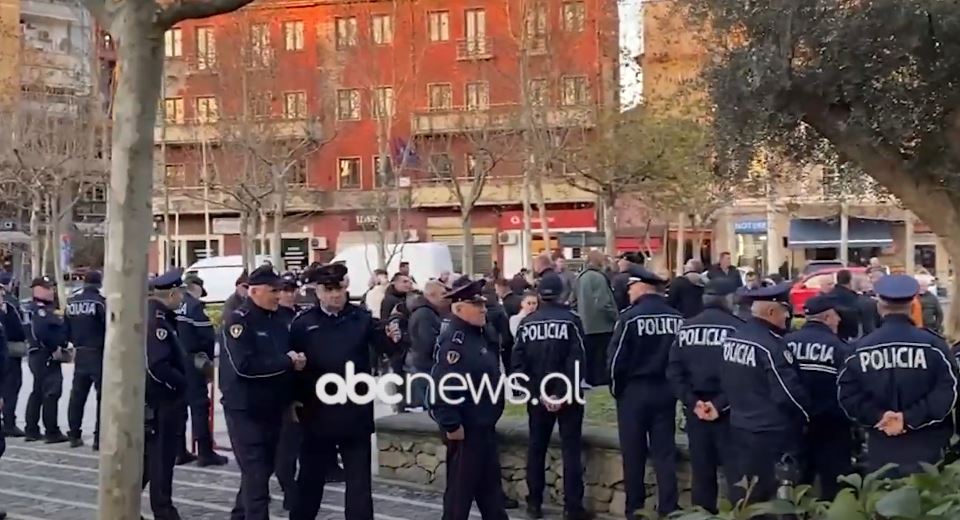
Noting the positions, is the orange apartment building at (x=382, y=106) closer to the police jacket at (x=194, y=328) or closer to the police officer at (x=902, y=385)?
the police jacket at (x=194, y=328)

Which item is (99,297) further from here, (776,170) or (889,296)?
(889,296)

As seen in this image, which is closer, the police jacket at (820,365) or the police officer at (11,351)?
the police jacket at (820,365)

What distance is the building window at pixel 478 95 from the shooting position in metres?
42.5

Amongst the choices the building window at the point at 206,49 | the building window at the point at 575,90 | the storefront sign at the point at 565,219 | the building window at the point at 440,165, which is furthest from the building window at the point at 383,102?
the storefront sign at the point at 565,219

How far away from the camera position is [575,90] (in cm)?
3559

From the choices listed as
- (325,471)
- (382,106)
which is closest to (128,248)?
(325,471)

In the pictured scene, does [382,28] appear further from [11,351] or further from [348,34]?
[11,351]

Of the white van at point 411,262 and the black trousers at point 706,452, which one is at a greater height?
the white van at point 411,262

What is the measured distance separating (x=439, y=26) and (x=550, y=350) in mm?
40438

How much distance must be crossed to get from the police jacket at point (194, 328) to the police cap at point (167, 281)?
1375mm

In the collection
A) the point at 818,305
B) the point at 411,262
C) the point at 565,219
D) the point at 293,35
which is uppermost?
the point at 293,35

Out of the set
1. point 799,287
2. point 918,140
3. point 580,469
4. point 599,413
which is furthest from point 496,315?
point 799,287

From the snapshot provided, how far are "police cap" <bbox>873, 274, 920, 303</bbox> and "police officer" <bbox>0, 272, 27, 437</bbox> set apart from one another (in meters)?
8.21

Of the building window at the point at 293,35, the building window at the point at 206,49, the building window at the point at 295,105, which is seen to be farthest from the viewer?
the building window at the point at 293,35
